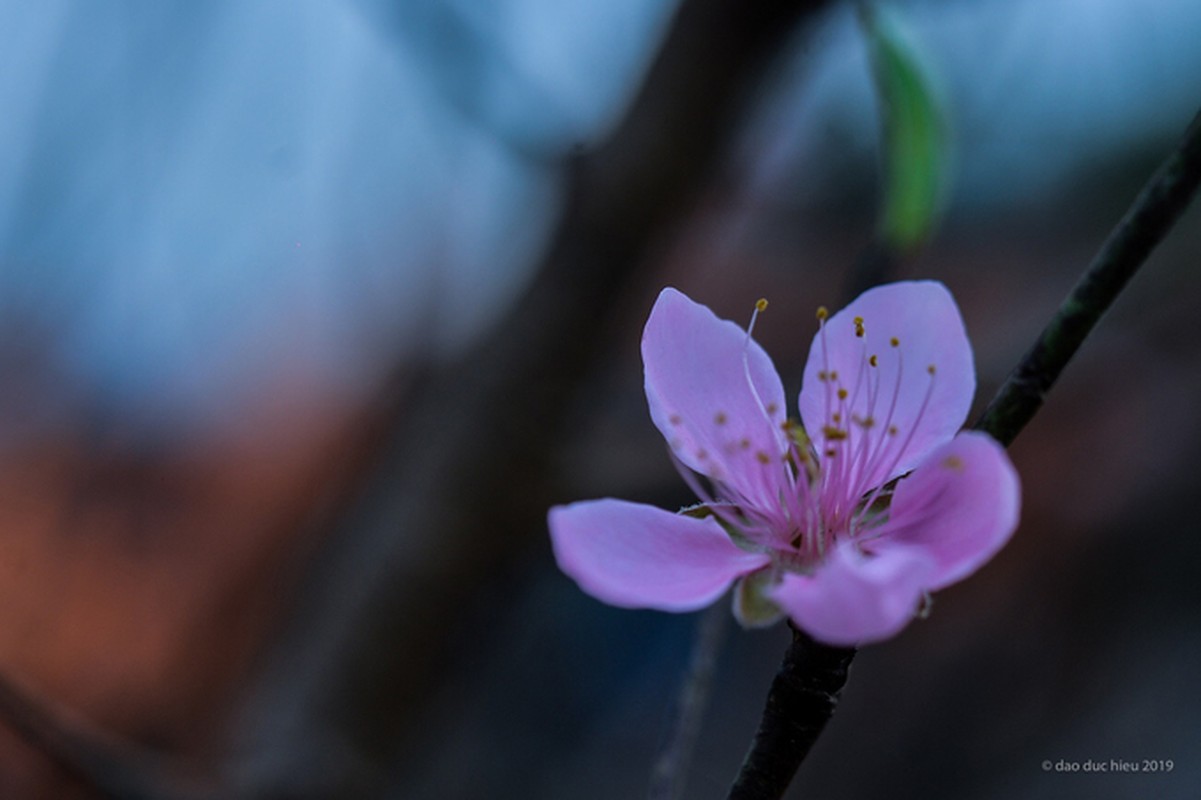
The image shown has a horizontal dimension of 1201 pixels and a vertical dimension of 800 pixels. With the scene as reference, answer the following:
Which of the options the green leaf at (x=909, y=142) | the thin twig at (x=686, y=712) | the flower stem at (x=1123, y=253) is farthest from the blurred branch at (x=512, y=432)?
the flower stem at (x=1123, y=253)

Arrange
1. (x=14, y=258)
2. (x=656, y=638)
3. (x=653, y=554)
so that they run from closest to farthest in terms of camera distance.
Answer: (x=653, y=554) < (x=14, y=258) < (x=656, y=638)

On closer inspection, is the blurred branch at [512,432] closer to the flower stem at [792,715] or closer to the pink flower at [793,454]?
the pink flower at [793,454]

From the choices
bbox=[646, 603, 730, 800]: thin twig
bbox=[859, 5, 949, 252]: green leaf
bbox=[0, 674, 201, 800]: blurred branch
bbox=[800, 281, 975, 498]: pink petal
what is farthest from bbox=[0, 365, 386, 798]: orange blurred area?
bbox=[859, 5, 949, 252]: green leaf

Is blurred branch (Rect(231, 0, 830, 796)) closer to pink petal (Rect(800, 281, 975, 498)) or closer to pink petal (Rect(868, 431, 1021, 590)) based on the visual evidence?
pink petal (Rect(800, 281, 975, 498))

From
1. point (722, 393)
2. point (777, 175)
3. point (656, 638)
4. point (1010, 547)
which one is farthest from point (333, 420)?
point (722, 393)

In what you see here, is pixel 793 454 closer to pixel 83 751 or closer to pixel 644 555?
pixel 644 555

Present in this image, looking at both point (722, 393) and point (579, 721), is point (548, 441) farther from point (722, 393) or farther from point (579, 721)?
point (579, 721)
